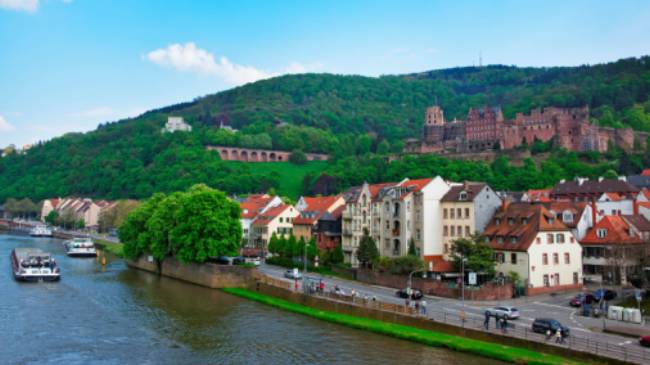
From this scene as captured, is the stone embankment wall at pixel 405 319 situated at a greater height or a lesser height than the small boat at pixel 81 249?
lesser

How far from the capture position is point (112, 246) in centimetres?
12225

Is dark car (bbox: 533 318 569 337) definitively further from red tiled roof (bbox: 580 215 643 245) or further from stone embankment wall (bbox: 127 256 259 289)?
stone embankment wall (bbox: 127 256 259 289)

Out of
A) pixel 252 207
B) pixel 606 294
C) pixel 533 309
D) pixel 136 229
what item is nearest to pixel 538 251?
pixel 606 294

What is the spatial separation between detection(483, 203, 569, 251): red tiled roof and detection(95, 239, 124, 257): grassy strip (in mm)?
68386

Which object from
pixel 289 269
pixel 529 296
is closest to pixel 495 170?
pixel 289 269

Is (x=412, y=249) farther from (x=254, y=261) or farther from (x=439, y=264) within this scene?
(x=254, y=261)

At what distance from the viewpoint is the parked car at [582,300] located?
53.4 meters

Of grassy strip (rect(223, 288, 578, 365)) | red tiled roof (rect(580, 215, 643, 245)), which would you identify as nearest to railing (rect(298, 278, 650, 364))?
grassy strip (rect(223, 288, 578, 365))

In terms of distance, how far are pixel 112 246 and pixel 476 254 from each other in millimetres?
82196

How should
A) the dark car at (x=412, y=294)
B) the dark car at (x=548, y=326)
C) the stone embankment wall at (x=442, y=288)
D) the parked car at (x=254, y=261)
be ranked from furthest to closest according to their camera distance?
1. the parked car at (x=254, y=261)
2. the dark car at (x=412, y=294)
3. the stone embankment wall at (x=442, y=288)
4. the dark car at (x=548, y=326)

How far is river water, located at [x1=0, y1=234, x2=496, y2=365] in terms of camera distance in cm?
4188

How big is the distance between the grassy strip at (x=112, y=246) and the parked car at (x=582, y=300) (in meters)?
78.3

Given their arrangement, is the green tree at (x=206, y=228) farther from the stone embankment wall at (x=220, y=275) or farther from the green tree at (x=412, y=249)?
the green tree at (x=412, y=249)

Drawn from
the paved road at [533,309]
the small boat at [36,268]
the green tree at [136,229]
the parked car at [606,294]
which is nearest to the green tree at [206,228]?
the paved road at [533,309]
